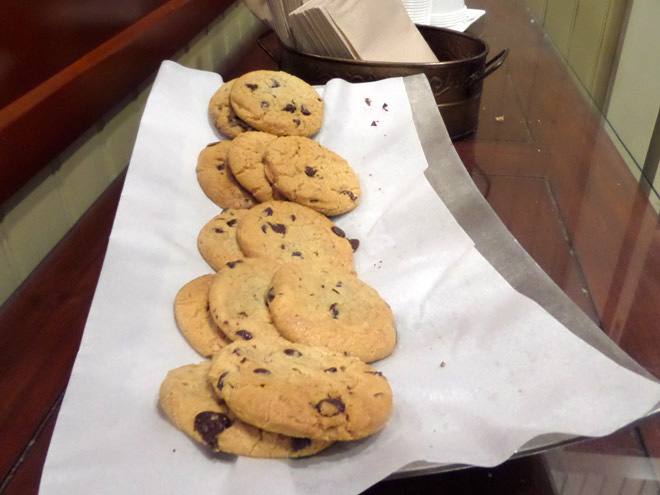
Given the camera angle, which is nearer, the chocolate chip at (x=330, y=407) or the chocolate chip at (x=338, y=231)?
the chocolate chip at (x=330, y=407)

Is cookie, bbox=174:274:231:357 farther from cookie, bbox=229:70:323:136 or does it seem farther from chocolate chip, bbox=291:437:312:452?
cookie, bbox=229:70:323:136

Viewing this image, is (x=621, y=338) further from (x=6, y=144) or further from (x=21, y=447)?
(x=6, y=144)

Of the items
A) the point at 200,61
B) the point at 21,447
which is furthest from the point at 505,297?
the point at 200,61

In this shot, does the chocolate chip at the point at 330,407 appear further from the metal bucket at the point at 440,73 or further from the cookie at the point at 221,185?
the metal bucket at the point at 440,73

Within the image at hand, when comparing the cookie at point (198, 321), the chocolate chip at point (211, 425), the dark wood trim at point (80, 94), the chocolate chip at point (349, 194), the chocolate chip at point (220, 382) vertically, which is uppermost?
the dark wood trim at point (80, 94)

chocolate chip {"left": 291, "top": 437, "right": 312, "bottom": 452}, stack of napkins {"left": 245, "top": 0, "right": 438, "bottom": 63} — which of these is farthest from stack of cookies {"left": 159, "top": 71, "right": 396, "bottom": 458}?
stack of napkins {"left": 245, "top": 0, "right": 438, "bottom": 63}

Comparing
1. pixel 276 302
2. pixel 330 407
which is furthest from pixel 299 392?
pixel 276 302

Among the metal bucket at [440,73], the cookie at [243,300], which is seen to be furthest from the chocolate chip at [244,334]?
the metal bucket at [440,73]
